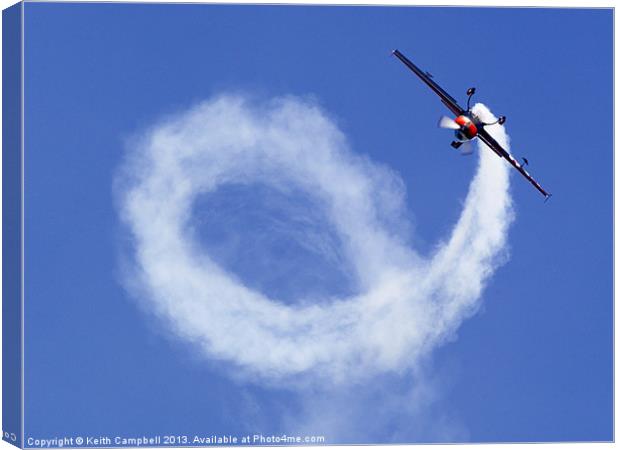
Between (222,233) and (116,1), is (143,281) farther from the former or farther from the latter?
(116,1)

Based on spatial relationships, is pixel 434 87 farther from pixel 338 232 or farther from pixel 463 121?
pixel 338 232

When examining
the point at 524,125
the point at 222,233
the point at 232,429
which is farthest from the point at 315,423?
the point at 524,125

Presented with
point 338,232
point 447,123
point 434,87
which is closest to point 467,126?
point 447,123

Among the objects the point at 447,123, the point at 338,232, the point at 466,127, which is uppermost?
the point at 466,127

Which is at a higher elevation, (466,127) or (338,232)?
(466,127)

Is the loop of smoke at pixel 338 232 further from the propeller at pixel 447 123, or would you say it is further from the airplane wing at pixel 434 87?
the propeller at pixel 447 123

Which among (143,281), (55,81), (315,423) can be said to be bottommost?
(315,423)

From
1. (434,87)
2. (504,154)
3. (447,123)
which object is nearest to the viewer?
(447,123)
